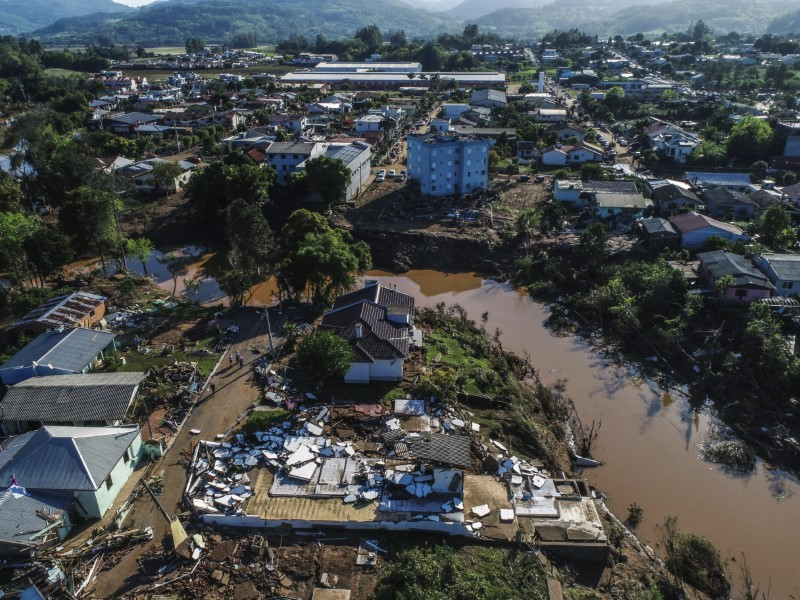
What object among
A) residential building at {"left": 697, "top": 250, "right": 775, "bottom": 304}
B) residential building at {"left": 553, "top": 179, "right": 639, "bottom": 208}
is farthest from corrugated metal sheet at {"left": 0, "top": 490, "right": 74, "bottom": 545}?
residential building at {"left": 553, "top": 179, "right": 639, "bottom": 208}

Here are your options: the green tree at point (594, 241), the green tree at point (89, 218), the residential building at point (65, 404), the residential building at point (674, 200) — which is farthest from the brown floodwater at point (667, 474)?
the green tree at point (89, 218)

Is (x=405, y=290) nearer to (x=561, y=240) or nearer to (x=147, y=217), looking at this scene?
(x=561, y=240)

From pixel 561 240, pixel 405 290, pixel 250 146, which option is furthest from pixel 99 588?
pixel 250 146

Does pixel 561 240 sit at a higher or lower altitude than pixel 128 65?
lower

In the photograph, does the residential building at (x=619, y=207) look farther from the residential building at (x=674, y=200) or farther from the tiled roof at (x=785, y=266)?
the tiled roof at (x=785, y=266)

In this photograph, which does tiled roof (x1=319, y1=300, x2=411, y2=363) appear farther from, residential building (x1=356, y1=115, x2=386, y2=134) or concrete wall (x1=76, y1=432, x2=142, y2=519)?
residential building (x1=356, y1=115, x2=386, y2=134)

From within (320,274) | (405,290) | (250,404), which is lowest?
(405,290)
